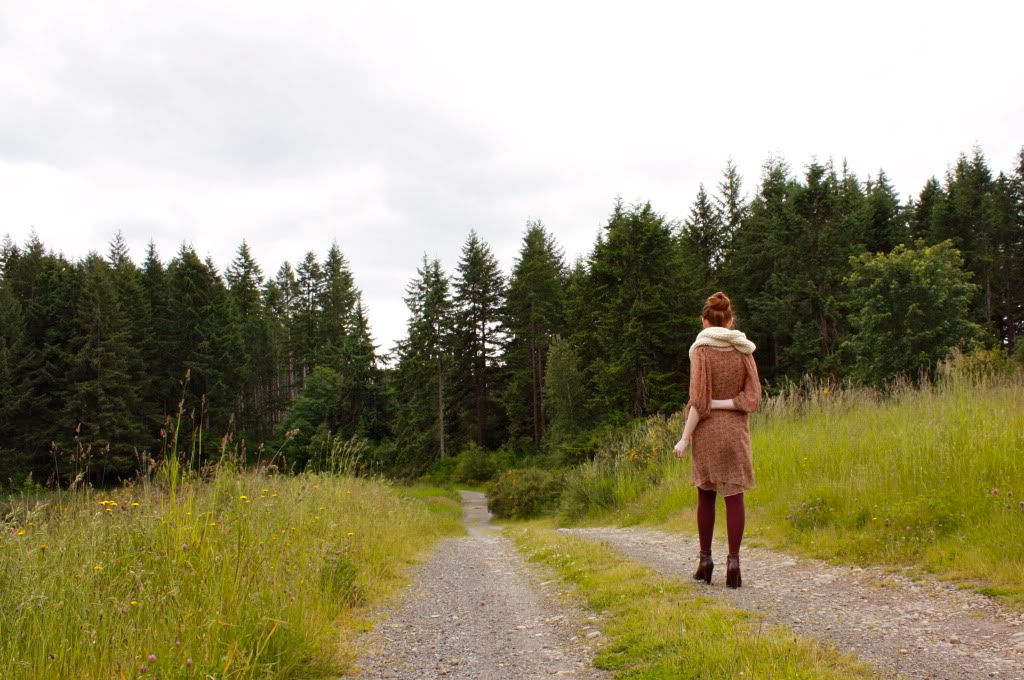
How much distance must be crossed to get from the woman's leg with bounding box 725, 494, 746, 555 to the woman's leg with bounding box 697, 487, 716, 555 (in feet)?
0.60

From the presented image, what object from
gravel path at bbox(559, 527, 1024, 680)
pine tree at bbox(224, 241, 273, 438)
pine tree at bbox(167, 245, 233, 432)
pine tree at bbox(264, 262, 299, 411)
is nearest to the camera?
gravel path at bbox(559, 527, 1024, 680)

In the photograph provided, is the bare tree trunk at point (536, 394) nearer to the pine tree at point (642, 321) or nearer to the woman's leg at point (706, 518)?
the pine tree at point (642, 321)

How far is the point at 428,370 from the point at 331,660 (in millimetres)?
52179

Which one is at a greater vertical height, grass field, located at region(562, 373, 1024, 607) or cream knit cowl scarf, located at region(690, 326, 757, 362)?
cream knit cowl scarf, located at region(690, 326, 757, 362)

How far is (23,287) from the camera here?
174 ft

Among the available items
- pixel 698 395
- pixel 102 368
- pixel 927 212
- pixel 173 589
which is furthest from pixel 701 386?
pixel 927 212

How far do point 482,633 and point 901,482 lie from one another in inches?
187

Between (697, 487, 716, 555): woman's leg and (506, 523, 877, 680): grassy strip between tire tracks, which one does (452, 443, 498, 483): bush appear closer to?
(697, 487, 716, 555): woman's leg

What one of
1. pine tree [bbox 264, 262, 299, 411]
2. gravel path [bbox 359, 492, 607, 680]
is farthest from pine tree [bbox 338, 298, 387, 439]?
gravel path [bbox 359, 492, 607, 680]

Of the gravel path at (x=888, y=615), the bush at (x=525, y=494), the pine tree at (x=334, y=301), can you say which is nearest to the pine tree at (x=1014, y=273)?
the bush at (x=525, y=494)

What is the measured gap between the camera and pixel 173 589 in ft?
11.1

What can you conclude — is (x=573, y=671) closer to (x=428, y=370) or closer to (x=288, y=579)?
(x=288, y=579)

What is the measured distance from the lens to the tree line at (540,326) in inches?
1399

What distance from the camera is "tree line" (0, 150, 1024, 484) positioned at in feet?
117
